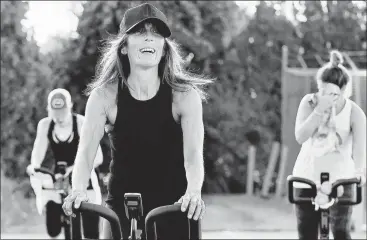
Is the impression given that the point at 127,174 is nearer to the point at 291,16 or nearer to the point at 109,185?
the point at 109,185

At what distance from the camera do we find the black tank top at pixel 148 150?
134 inches

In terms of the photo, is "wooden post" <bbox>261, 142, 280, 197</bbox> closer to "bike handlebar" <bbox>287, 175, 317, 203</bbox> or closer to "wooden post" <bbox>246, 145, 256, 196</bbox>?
"wooden post" <bbox>246, 145, 256, 196</bbox>

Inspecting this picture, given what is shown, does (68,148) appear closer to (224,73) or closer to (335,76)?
(335,76)

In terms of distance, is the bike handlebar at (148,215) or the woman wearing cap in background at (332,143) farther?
the woman wearing cap in background at (332,143)

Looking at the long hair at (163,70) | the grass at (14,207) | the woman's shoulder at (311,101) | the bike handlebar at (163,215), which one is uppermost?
the long hair at (163,70)

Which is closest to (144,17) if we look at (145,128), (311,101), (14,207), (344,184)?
(145,128)

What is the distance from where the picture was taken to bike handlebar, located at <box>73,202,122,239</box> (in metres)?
2.84

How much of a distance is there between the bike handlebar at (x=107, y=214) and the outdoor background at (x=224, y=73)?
7898 millimetres

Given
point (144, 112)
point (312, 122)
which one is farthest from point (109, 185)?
point (312, 122)

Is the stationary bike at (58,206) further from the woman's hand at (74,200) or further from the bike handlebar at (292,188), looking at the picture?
the woman's hand at (74,200)

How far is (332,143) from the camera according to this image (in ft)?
16.1

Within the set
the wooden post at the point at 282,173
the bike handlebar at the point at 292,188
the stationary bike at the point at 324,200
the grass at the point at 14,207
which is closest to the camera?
the bike handlebar at the point at 292,188

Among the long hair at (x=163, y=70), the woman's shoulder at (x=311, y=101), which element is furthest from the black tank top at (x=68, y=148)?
the long hair at (x=163, y=70)

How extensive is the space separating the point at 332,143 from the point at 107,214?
2.39m
